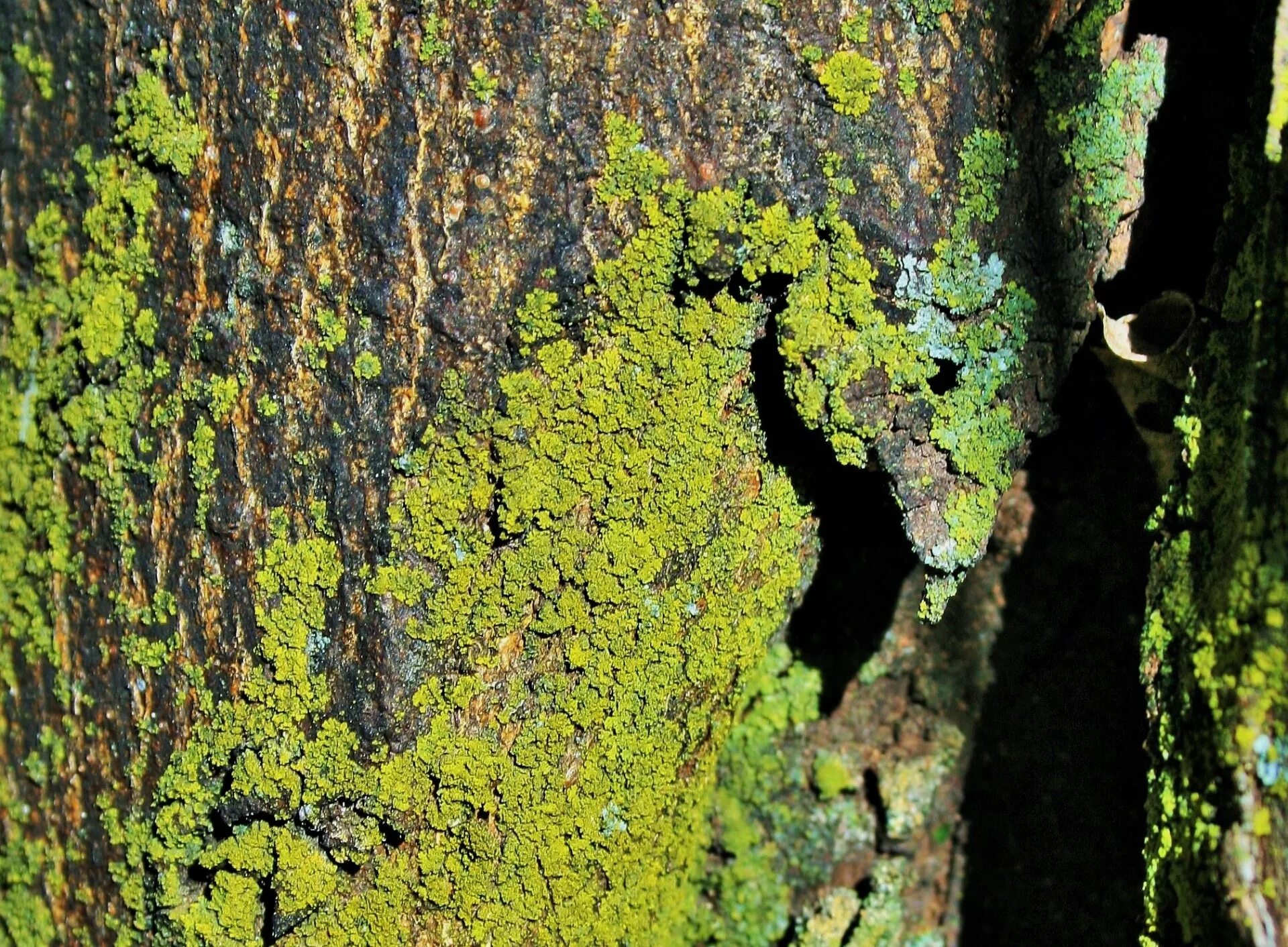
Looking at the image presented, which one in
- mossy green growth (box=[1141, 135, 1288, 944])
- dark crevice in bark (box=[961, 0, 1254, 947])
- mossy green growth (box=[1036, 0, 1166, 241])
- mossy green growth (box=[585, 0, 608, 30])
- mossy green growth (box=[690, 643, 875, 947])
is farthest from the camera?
mossy green growth (box=[690, 643, 875, 947])

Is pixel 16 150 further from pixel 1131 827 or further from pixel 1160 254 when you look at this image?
pixel 1131 827

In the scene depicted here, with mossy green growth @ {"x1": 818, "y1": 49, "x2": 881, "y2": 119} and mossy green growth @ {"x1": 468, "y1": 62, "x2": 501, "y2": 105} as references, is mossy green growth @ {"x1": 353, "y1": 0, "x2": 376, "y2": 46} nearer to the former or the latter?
mossy green growth @ {"x1": 468, "y1": 62, "x2": 501, "y2": 105}

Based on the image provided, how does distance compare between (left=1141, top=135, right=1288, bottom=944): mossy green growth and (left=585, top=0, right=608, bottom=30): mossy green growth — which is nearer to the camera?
(left=1141, top=135, right=1288, bottom=944): mossy green growth

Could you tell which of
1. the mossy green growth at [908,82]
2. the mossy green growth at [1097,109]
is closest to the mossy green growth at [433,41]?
the mossy green growth at [908,82]

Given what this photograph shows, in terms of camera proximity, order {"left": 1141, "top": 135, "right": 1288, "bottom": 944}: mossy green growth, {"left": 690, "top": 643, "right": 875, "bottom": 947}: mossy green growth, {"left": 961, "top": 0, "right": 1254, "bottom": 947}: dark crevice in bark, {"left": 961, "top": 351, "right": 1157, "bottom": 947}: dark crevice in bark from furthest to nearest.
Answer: {"left": 690, "top": 643, "right": 875, "bottom": 947}: mossy green growth
{"left": 961, "top": 351, "right": 1157, "bottom": 947}: dark crevice in bark
{"left": 961, "top": 0, "right": 1254, "bottom": 947}: dark crevice in bark
{"left": 1141, "top": 135, "right": 1288, "bottom": 944}: mossy green growth

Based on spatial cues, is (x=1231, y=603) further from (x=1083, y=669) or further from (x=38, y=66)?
(x=38, y=66)

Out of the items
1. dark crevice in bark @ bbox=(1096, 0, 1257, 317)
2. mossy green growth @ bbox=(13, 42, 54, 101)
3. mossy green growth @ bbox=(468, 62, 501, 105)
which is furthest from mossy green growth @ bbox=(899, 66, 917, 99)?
mossy green growth @ bbox=(13, 42, 54, 101)

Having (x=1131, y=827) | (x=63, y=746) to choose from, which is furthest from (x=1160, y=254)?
(x=63, y=746)

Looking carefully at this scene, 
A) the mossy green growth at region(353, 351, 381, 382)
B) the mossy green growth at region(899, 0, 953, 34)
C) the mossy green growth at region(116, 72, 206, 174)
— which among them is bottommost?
the mossy green growth at region(353, 351, 381, 382)
